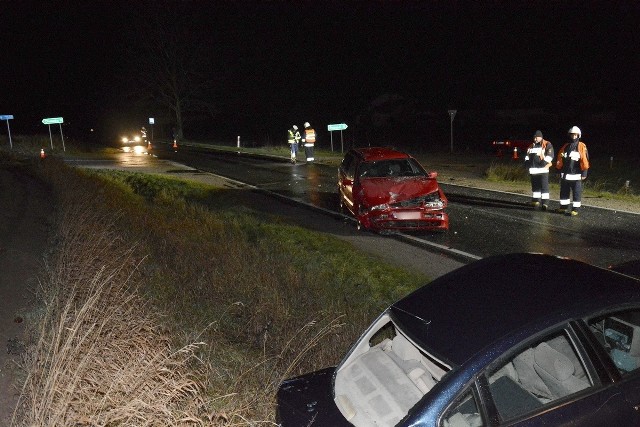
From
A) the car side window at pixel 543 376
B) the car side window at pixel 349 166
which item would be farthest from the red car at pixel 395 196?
the car side window at pixel 543 376

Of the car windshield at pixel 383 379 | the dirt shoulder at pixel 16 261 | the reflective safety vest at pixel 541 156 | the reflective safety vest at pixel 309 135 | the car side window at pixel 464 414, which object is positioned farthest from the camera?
the reflective safety vest at pixel 309 135

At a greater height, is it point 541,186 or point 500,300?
point 500,300

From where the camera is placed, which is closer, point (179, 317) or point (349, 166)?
point (179, 317)

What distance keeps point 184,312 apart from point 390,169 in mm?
6221

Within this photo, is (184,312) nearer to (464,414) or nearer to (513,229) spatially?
(464,414)

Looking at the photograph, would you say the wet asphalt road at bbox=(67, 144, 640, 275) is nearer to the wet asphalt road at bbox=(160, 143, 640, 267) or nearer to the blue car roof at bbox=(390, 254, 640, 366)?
the wet asphalt road at bbox=(160, 143, 640, 267)

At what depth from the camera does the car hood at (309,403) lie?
3.20 meters

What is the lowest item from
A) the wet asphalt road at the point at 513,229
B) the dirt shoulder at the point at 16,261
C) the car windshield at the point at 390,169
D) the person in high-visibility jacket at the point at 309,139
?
the wet asphalt road at the point at 513,229

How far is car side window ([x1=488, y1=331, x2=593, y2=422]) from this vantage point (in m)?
2.94

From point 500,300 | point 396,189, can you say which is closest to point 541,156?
point 396,189

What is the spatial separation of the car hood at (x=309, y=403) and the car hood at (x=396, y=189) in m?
6.94

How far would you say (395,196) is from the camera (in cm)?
1043

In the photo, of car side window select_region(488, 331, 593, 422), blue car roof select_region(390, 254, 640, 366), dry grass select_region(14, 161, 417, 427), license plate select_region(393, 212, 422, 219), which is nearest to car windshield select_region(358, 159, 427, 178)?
license plate select_region(393, 212, 422, 219)

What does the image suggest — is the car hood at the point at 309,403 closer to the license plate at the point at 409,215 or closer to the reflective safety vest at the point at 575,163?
the license plate at the point at 409,215
